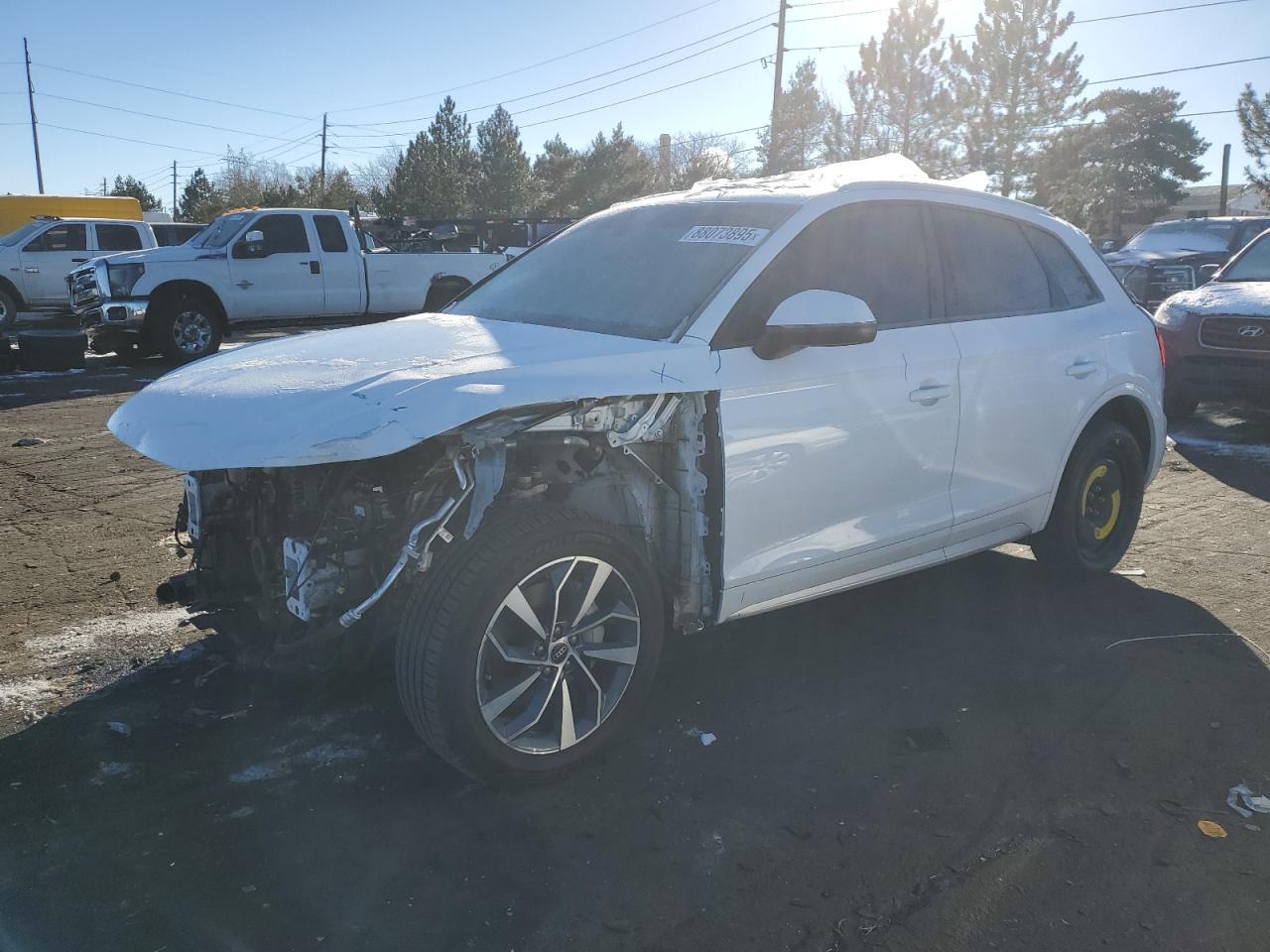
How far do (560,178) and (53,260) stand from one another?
101 feet

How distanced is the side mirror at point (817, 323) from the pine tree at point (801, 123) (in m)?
31.6

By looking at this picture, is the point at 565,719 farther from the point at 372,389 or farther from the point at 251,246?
the point at 251,246

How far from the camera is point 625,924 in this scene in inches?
98.7

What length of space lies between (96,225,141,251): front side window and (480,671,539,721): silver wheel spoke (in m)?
17.6

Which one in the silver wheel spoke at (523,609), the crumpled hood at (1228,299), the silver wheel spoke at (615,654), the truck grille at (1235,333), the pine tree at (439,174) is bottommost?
the silver wheel spoke at (615,654)

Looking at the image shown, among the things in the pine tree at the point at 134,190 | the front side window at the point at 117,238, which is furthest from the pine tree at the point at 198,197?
the front side window at the point at 117,238

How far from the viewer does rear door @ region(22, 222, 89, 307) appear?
55.0 ft

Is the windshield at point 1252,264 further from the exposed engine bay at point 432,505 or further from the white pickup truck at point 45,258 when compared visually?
the white pickup truck at point 45,258

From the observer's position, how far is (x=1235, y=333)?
8.41 m

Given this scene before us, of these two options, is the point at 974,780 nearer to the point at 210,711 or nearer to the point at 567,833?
the point at 567,833

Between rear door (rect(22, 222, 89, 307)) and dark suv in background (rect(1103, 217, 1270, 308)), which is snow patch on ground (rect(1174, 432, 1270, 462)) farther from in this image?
rear door (rect(22, 222, 89, 307))

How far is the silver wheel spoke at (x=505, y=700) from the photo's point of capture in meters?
2.92

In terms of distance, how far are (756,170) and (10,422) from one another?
1309 inches

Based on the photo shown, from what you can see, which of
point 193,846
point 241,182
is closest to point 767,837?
point 193,846
